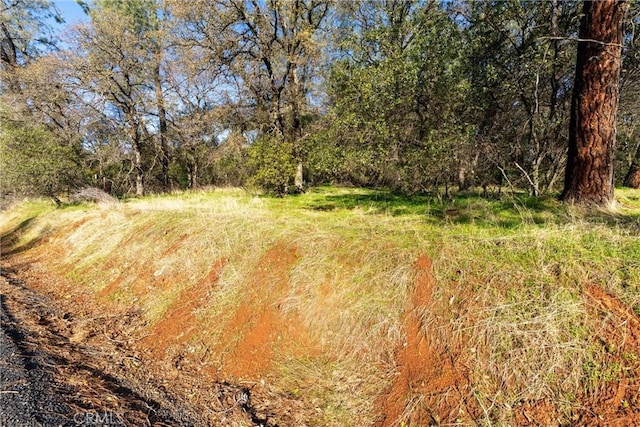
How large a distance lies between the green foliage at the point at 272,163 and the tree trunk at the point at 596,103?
7.25 meters

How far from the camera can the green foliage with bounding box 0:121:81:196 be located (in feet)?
31.7

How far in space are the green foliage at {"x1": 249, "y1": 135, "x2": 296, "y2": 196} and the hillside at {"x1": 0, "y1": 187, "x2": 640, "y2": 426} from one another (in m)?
4.54

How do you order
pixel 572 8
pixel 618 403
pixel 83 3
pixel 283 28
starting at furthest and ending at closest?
1. pixel 83 3
2. pixel 283 28
3. pixel 572 8
4. pixel 618 403

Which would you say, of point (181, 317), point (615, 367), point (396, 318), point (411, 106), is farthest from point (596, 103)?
point (181, 317)

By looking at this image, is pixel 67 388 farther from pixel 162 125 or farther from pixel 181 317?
pixel 162 125

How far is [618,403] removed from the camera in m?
1.99

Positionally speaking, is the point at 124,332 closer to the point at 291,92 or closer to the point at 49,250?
the point at 49,250

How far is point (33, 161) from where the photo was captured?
9758 millimetres

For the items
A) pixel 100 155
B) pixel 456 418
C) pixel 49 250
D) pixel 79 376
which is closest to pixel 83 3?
pixel 100 155

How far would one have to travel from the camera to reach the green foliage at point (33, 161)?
31.7 feet

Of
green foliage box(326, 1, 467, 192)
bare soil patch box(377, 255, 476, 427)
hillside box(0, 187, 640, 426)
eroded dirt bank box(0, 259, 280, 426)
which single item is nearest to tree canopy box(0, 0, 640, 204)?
green foliage box(326, 1, 467, 192)

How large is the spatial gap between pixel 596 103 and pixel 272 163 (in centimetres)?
765

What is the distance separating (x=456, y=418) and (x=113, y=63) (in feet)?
53.1

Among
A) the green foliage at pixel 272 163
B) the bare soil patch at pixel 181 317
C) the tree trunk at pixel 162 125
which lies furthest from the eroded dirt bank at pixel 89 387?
Answer: the tree trunk at pixel 162 125
